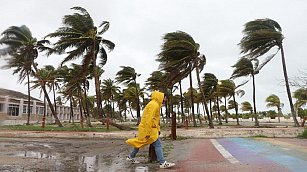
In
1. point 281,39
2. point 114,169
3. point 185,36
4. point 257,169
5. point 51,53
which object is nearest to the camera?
point 257,169

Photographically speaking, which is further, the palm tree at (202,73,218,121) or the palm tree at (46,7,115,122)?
the palm tree at (202,73,218,121)

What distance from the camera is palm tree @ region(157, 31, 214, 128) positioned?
23.1 m

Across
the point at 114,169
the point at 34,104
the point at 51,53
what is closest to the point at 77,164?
the point at 114,169

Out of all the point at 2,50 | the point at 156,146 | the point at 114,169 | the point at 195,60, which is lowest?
the point at 114,169

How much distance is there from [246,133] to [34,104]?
192 feet

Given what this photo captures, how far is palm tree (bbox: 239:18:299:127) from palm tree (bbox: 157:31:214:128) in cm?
379

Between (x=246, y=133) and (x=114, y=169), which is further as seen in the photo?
(x=246, y=133)

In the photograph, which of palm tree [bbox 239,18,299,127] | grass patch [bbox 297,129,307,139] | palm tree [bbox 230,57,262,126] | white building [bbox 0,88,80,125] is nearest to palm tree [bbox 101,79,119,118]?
white building [bbox 0,88,80,125]

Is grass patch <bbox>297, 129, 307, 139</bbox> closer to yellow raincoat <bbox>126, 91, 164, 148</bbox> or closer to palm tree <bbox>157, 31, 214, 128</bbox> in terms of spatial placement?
→ palm tree <bbox>157, 31, 214, 128</bbox>

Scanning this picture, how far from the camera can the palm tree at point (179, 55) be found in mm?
23109

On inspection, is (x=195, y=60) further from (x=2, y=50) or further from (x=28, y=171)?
(x=2, y=50)

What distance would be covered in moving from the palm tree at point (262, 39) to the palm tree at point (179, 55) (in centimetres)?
379

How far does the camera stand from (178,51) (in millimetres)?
23594

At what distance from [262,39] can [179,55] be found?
6287 mm
